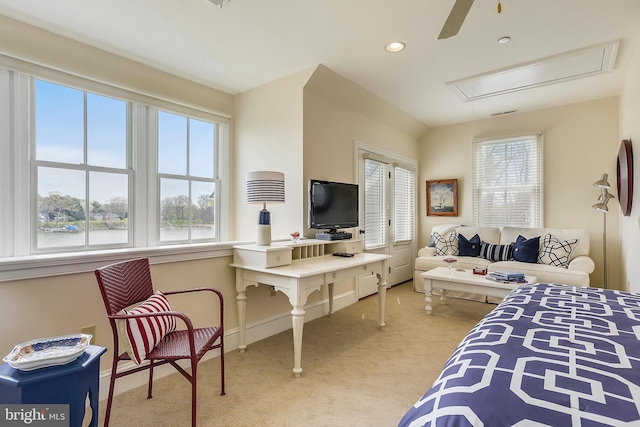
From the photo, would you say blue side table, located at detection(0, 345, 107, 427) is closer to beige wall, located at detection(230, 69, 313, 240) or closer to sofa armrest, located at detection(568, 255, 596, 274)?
beige wall, located at detection(230, 69, 313, 240)

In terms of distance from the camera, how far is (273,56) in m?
2.96

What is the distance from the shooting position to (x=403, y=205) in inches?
209

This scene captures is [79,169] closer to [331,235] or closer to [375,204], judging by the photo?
[331,235]

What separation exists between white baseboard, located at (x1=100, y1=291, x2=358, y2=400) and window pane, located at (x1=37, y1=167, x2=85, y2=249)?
3.63ft

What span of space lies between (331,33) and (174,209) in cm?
221

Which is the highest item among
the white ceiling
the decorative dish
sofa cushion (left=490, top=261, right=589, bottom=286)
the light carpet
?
the white ceiling

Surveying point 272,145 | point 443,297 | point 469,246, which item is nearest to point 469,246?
point 469,246

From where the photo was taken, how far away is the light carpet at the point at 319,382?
1.90 metres

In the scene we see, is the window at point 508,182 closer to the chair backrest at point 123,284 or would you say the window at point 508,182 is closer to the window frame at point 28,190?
the window frame at point 28,190

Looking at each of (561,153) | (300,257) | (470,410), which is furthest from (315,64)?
(561,153)

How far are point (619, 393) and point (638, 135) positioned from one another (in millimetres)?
2940

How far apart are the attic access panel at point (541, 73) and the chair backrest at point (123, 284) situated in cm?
356

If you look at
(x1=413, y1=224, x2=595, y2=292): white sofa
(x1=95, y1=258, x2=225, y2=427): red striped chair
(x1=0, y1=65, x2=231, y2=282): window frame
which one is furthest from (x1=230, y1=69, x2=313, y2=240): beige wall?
(x1=413, y1=224, x2=595, y2=292): white sofa

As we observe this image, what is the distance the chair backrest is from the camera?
5.75 ft
